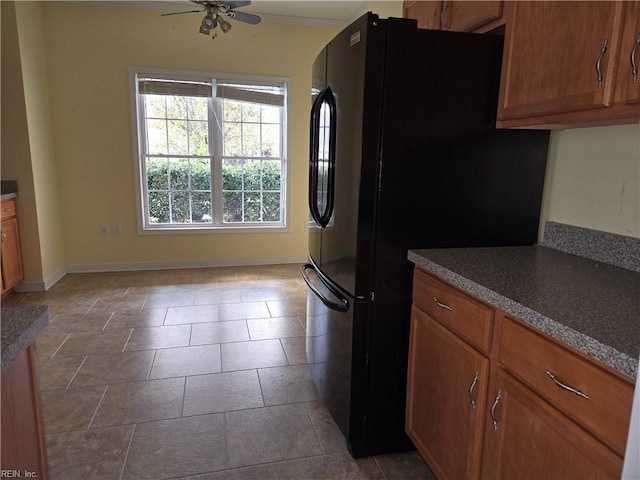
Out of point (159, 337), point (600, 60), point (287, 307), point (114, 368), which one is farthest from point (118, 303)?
point (600, 60)

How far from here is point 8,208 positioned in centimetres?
361

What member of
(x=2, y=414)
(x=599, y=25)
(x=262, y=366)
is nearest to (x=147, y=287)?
(x=262, y=366)

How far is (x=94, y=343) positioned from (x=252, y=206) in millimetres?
2507

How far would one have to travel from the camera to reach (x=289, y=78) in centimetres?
474

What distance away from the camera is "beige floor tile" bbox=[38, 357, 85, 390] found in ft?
7.63

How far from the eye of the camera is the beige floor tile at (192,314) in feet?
10.7

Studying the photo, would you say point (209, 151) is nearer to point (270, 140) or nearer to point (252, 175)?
point (252, 175)

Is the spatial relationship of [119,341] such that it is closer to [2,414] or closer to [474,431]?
[2,414]

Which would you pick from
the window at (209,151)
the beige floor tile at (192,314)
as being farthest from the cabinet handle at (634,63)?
Answer: the window at (209,151)

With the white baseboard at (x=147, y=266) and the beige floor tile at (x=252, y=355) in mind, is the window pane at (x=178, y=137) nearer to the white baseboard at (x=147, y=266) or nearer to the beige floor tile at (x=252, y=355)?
the white baseboard at (x=147, y=266)

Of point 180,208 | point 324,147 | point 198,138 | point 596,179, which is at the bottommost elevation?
point 180,208

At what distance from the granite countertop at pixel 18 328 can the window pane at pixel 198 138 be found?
388 cm

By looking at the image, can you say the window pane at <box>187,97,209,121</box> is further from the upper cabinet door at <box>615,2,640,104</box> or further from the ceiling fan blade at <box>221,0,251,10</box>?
the upper cabinet door at <box>615,2,640,104</box>

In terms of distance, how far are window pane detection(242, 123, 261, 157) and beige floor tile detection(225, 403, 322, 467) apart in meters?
3.32
